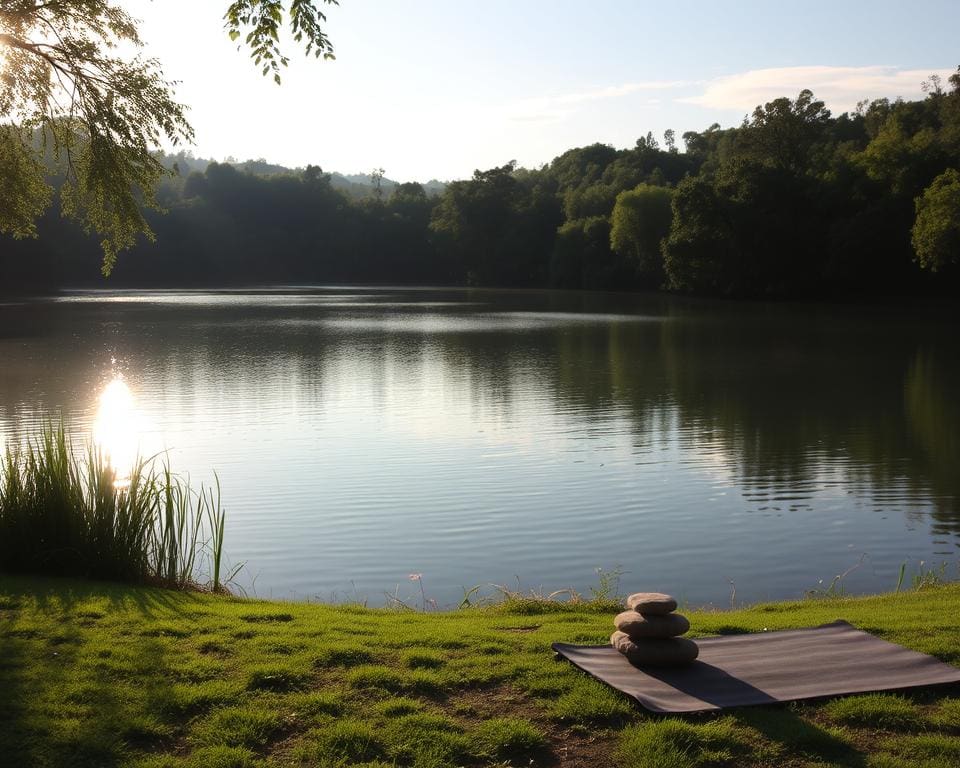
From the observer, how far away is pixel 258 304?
211 ft

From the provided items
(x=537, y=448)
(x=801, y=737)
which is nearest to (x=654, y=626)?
(x=801, y=737)

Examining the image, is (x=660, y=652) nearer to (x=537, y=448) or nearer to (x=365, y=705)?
(x=365, y=705)

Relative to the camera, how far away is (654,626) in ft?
18.6

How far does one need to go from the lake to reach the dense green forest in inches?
1003

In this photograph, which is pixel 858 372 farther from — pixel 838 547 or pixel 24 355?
pixel 24 355

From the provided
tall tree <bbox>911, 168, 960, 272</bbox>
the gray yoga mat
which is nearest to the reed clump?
the gray yoga mat

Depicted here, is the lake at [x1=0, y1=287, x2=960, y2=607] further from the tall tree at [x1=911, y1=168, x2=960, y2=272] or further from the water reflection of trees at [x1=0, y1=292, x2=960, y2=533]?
the tall tree at [x1=911, y1=168, x2=960, y2=272]

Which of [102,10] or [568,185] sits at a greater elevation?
[568,185]

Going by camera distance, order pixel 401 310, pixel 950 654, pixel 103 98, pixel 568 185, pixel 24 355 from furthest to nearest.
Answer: pixel 568 185
pixel 401 310
pixel 24 355
pixel 103 98
pixel 950 654

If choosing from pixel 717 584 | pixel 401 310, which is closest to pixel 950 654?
pixel 717 584

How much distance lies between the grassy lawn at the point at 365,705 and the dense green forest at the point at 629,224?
148 feet

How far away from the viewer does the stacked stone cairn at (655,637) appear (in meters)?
5.61

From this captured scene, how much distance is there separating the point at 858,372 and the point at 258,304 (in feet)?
147

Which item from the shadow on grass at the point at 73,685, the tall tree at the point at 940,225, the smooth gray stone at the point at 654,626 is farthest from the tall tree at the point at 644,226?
the shadow on grass at the point at 73,685
